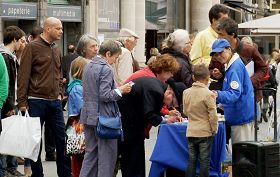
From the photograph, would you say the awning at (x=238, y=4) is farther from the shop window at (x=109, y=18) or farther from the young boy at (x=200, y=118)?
the young boy at (x=200, y=118)

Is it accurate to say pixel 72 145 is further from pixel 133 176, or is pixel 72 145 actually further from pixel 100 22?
pixel 100 22

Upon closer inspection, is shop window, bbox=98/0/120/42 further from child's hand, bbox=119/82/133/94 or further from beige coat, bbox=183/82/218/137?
child's hand, bbox=119/82/133/94

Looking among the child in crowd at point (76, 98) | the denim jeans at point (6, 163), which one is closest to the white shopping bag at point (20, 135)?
the child in crowd at point (76, 98)

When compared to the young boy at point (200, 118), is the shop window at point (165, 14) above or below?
above

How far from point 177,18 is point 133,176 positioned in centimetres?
2721

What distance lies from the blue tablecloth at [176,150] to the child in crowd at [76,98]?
3.96ft

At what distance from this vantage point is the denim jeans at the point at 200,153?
1046 centimetres

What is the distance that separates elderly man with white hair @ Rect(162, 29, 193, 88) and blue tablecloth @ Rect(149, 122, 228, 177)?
1218 mm

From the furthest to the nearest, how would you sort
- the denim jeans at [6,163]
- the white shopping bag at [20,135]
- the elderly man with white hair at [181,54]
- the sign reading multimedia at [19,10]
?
the sign reading multimedia at [19,10]
the denim jeans at [6,163]
the elderly man with white hair at [181,54]
the white shopping bag at [20,135]

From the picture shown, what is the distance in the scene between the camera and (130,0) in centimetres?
3216

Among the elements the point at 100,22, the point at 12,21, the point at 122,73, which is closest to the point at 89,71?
the point at 122,73

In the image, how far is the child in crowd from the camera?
37.8 feet

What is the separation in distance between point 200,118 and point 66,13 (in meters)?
17.5

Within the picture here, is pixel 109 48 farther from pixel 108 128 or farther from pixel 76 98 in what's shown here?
pixel 76 98
